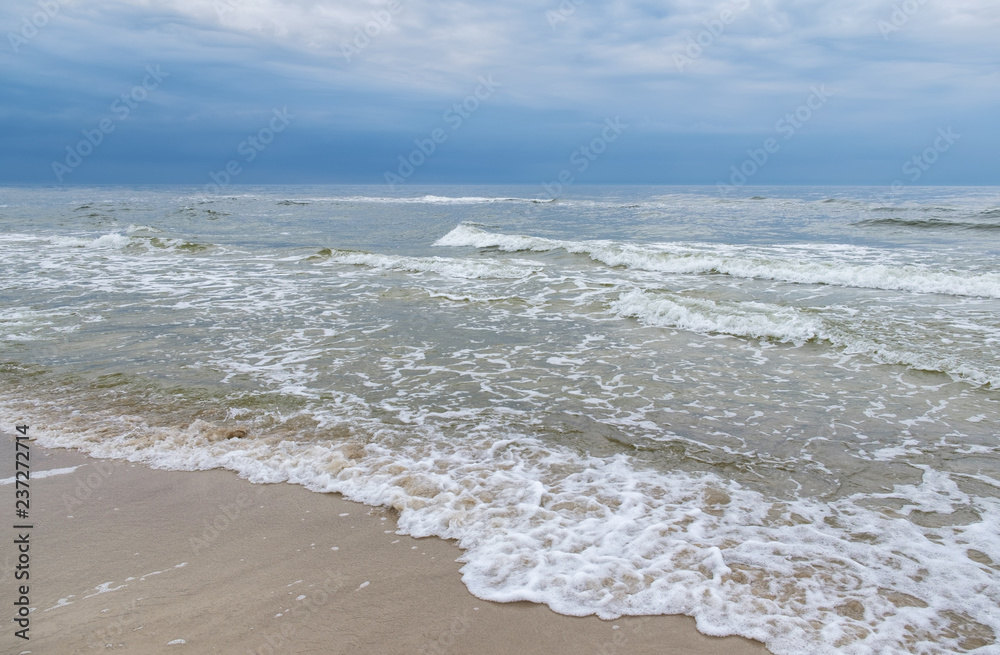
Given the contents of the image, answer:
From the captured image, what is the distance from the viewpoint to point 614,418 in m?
6.07

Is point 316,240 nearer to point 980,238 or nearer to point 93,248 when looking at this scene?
point 93,248

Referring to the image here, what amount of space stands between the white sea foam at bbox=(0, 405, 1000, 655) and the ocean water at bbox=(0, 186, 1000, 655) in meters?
0.02

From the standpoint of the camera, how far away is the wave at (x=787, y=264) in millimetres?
13625

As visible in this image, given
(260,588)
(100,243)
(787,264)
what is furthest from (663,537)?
(100,243)

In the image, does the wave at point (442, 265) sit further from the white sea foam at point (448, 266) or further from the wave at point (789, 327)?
the wave at point (789, 327)

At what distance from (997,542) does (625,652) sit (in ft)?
9.10

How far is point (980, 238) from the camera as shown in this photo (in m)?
23.1

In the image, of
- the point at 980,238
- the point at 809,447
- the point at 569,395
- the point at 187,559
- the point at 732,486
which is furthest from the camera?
the point at 980,238

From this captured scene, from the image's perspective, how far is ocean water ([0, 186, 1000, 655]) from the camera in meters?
3.42

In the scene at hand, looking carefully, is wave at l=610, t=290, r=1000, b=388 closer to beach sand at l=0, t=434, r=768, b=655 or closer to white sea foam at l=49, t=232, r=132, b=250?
beach sand at l=0, t=434, r=768, b=655

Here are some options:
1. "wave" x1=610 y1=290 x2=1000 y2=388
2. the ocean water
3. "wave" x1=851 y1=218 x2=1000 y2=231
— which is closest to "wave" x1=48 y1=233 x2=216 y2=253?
the ocean water

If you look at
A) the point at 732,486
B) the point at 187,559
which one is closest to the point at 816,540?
the point at 732,486

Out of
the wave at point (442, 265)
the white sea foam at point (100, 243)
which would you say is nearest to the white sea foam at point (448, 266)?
the wave at point (442, 265)

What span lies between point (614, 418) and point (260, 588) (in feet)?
12.4
